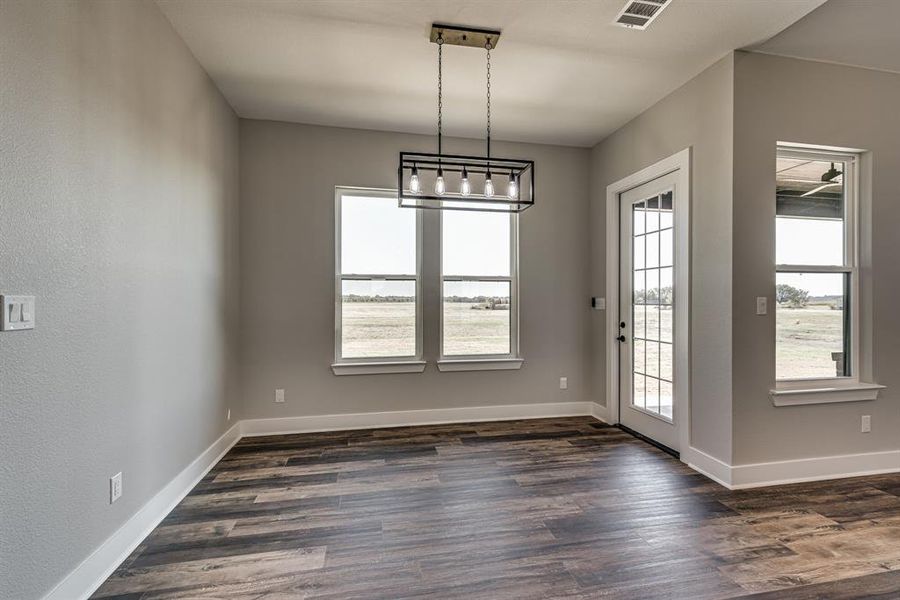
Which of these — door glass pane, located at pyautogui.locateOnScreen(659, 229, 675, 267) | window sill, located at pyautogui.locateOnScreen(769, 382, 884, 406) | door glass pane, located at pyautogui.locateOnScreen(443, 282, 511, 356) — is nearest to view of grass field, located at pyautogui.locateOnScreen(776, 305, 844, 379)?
window sill, located at pyautogui.locateOnScreen(769, 382, 884, 406)

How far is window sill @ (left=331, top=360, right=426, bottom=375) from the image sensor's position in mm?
4020

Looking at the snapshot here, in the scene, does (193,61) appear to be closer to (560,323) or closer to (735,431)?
(560,323)

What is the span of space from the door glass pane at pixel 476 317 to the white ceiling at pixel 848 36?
8.98ft

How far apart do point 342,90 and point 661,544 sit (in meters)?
3.59

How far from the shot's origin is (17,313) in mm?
1426

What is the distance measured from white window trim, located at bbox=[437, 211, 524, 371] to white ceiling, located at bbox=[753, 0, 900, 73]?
7.76ft

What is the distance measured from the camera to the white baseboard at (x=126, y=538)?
1.71 metres

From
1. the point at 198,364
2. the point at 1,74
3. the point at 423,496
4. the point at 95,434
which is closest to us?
the point at 1,74

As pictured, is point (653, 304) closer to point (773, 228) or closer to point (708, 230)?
point (708, 230)

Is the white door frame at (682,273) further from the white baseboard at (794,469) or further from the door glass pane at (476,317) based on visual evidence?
the door glass pane at (476,317)

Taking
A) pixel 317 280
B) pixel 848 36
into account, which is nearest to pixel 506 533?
pixel 317 280

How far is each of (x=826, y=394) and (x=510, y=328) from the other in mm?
2483

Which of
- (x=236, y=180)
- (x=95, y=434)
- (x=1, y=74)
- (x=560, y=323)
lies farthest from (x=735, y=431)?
(x=236, y=180)

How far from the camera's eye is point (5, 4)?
1378 mm
